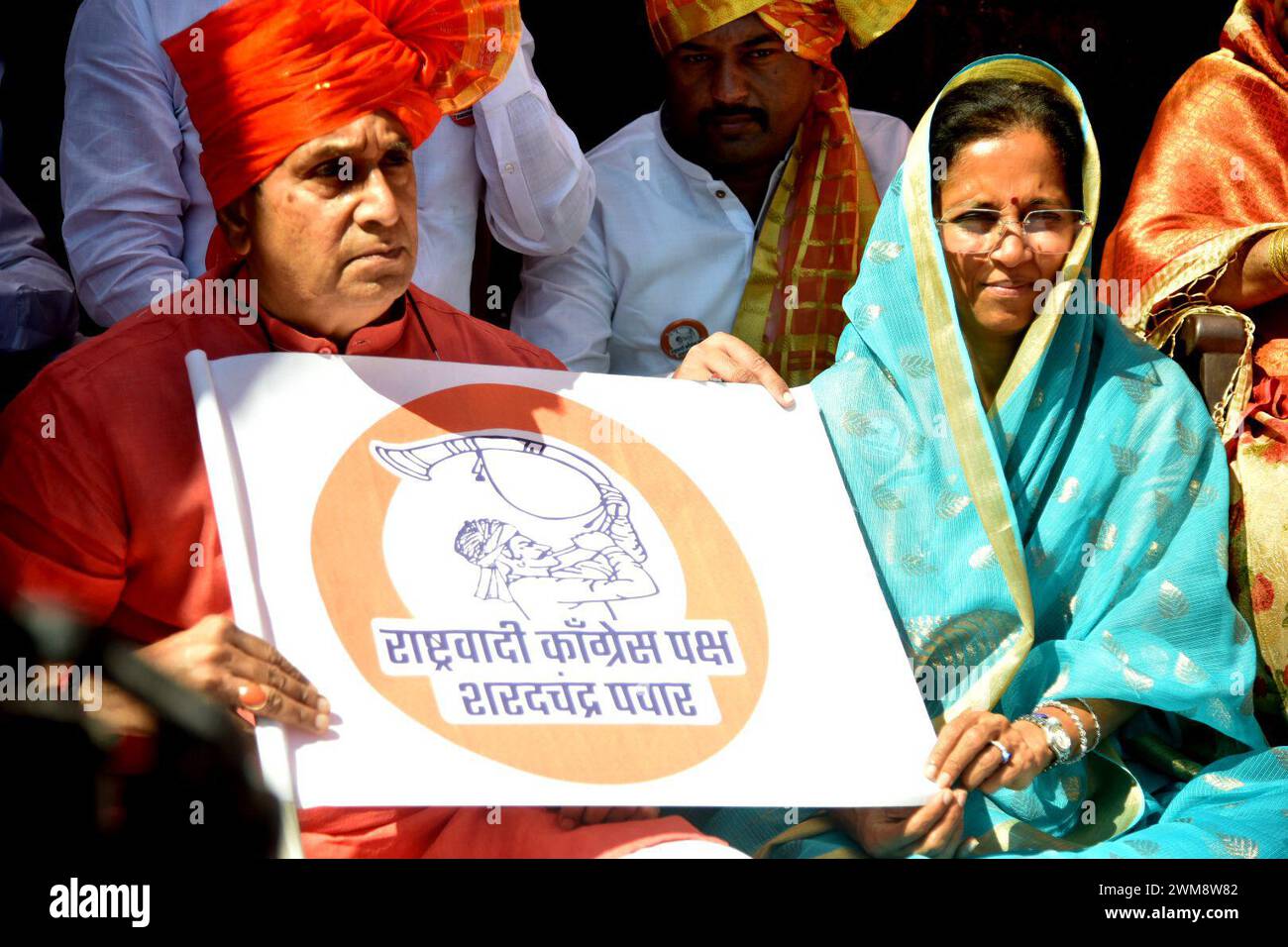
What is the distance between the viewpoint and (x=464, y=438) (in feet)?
7.10

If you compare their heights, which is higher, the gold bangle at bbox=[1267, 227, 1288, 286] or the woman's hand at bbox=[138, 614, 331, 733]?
the gold bangle at bbox=[1267, 227, 1288, 286]

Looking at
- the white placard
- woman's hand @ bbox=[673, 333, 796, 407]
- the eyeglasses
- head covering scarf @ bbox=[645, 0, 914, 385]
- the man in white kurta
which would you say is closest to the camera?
the white placard

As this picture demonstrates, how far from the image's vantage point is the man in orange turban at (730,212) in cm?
330

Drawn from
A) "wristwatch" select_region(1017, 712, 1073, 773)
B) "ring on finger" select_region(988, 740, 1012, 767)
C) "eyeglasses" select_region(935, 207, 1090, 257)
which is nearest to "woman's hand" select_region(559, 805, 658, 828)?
"ring on finger" select_region(988, 740, 1012, 767)

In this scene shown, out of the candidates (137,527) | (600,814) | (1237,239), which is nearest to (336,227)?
(137,527)

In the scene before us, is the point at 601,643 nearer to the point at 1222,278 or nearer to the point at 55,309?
the point at 55,309

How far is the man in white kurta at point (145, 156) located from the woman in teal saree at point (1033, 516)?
2.83 feet

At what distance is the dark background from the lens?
14.4ft

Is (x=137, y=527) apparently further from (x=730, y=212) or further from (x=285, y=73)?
(x=730, y=212)

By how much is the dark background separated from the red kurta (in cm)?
204

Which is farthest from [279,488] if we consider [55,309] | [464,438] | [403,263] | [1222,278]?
[1222,278]

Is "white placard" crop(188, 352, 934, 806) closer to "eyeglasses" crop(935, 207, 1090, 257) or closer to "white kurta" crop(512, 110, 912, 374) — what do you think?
"eyeglasses" crop(935, 207, 1090, 257)

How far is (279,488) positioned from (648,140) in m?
1.83

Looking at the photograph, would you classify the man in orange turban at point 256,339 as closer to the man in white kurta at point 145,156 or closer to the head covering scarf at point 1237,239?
the man in white kurta at point 145,156
